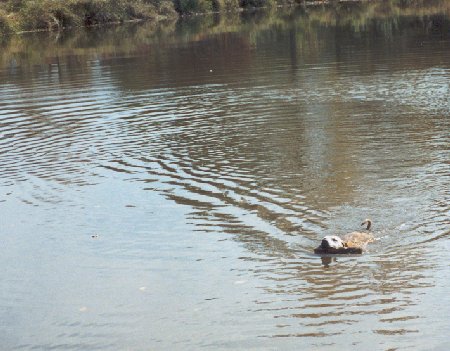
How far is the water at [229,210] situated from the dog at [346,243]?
0.42ft

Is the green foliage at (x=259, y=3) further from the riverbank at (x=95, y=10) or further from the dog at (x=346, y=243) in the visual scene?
the dog at (x=346, y=243)

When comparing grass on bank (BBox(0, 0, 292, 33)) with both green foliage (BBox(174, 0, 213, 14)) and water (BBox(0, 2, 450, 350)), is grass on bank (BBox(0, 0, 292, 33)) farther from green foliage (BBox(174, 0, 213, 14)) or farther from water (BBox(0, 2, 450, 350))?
water (BBox(0, 2, 450, 350))

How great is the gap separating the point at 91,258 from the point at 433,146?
8.65 m

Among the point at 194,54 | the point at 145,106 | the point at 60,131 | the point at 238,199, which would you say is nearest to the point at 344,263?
the point at 238,199

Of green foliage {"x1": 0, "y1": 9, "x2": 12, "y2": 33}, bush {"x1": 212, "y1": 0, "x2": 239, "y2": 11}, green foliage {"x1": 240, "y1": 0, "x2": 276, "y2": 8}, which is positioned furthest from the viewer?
green foliage {"x1": 240, "y1": 0, "x2": 276, "y2": 8}

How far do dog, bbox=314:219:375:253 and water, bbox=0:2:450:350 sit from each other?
0.13m

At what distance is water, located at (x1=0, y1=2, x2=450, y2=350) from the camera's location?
1004cm

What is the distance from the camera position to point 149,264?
12086 mm

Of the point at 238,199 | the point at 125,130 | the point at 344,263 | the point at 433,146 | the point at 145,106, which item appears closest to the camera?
the point at 344,263

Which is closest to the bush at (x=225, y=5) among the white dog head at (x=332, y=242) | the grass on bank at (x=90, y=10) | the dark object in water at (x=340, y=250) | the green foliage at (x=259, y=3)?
the grass on bank at (x=90, y=10)

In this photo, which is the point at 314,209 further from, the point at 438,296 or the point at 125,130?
the point at 125,130

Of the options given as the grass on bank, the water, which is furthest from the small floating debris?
the grass on bank

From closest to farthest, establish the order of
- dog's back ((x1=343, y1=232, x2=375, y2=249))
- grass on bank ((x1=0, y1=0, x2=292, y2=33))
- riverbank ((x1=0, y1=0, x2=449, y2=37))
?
dog's back ((x1=343, y1=232, x2=375, y2=249)) → riverbank ((x1=0, y1=0, x2=449, y2=37)) → grass on bank ((x1=0, y1=0, x2=292, y2=33))

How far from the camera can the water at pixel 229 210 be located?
10039 millimetres
